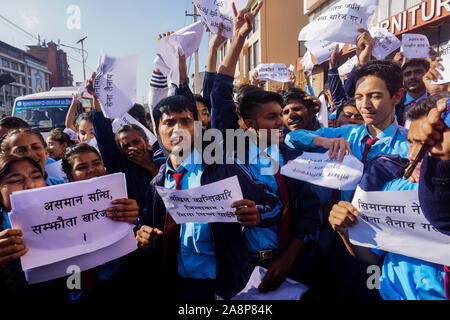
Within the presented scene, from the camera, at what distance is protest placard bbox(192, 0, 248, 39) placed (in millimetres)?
2068

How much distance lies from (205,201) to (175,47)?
129 cm

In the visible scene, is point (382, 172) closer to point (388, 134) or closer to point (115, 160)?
point (388, 134)

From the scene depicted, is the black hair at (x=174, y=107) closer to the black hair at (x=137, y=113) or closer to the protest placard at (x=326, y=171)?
the protest placard at (x=326, y=171)

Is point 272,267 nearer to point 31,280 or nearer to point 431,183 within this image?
point 431,183

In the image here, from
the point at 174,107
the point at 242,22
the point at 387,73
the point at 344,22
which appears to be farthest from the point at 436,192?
the point at 344,22

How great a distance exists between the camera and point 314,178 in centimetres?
144

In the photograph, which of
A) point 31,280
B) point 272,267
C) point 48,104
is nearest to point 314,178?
point 272,267

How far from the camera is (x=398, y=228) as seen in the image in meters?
1.12

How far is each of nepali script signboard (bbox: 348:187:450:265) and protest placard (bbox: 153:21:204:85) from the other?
1425mm

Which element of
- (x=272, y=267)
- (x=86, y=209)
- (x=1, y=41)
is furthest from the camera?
(x=1, y=41)

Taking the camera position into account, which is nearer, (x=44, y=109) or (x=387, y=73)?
(x=387, y=73)

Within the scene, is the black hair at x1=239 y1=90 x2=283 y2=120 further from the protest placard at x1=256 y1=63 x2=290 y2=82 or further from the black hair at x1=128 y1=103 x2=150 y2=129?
the protest placard at x1=256 y1=63 x2=290 y2=82

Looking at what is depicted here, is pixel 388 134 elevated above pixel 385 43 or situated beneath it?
situated beneath

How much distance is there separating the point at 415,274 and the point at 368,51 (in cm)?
192
